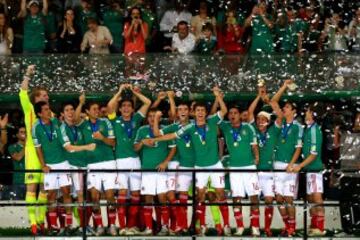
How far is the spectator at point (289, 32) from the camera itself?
1919 cm

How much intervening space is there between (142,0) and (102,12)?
0.54 m

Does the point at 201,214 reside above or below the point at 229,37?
below

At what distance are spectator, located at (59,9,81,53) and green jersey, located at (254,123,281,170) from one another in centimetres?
380

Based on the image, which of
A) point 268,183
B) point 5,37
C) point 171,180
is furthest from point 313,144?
point 5,37

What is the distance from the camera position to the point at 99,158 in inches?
640

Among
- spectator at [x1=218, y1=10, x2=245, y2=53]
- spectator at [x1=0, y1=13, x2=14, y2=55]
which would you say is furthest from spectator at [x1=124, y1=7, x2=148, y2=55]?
spectator at [x1=0, y1=13, x2=14, y2=55]

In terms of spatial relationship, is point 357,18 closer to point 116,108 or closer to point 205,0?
point 205,0

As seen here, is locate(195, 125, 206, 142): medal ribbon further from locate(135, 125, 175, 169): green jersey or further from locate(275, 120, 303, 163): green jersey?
locate(275, 120, 303, 163): green jersey

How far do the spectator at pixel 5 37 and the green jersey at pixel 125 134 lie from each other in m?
3.28

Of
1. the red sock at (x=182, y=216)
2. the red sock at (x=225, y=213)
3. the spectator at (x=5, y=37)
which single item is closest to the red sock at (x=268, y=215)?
the red sock at (x=225, y=213)

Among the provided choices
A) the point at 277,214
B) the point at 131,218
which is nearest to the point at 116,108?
the point at 131,218

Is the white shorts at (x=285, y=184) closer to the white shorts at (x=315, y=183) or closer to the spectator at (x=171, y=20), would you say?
the white shorts at (x=315, y=183)

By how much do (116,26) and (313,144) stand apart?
4.12 m

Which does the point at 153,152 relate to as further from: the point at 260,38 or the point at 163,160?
the point at 260,38
